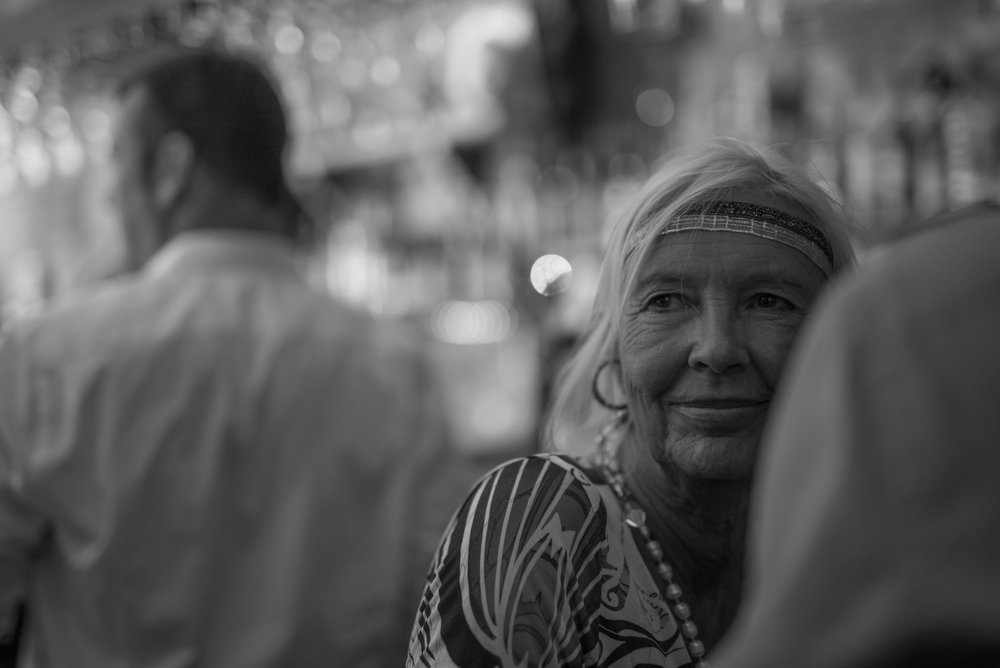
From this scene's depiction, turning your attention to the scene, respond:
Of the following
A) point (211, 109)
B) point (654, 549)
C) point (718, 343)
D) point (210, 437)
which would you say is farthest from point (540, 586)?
point (211, 109)

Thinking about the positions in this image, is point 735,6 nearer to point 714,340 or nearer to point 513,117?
point 513,117

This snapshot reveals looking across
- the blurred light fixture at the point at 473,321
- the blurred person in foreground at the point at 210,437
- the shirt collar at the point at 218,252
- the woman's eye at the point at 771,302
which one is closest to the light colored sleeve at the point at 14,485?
the blurred person in foreground at the point at 210,437

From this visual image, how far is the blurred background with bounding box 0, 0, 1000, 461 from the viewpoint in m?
2.76

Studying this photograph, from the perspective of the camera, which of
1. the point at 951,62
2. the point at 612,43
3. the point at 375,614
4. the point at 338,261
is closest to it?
the point at 375,614

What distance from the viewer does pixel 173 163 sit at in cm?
176

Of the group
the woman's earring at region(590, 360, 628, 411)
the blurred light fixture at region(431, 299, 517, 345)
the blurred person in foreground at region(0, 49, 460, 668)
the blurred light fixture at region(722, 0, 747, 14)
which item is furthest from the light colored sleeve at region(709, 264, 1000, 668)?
the blurred light fixture at region(431, 299, 517, 345)

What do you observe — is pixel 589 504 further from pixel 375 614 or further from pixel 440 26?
pixel 440 26

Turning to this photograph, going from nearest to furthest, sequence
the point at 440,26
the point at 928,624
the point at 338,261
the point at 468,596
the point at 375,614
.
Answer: the point at 928,624
the point at 468,596
the point at 375,614
the point at 440,26
the point at 338,261

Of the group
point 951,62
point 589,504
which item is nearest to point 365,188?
point 951,62

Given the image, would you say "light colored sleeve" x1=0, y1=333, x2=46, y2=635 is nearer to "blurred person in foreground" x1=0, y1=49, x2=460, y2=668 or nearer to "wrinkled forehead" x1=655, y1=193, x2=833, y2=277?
"blurred person in foreground" x1=0, y1=49, x2=460, y2=668

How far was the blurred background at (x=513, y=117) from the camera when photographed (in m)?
2.76

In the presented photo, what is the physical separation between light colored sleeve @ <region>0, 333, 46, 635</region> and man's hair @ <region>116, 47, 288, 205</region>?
42 centimetres

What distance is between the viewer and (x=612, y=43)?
328 centimetres

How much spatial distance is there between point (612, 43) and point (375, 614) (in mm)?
2144
